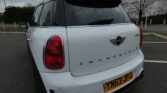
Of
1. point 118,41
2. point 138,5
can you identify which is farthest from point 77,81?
point 138,5

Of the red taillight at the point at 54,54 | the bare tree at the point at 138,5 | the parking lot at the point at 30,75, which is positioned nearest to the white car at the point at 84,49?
the red taillight at the point at 54,54

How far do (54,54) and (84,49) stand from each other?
0.36m

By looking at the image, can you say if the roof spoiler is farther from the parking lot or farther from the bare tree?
the bare tree

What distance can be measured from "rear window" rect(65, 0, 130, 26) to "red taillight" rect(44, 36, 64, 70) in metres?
0.28

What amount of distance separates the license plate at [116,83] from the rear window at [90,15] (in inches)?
30.2

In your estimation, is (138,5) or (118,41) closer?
(118,41)

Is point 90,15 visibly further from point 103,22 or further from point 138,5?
point 138,5

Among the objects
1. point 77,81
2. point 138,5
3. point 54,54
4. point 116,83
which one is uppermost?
point 138,5

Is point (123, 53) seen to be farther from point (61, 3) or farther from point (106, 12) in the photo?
point (61, 3)

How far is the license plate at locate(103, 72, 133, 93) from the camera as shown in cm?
262

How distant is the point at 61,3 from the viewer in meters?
2.68

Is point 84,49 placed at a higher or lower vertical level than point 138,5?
lower

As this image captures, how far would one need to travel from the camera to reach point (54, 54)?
2461 millimetres

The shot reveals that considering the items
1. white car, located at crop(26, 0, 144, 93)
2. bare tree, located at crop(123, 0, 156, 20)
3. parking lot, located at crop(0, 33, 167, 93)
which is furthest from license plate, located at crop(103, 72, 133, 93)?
bare tree, located at crop(123, 0, 156, 20)
